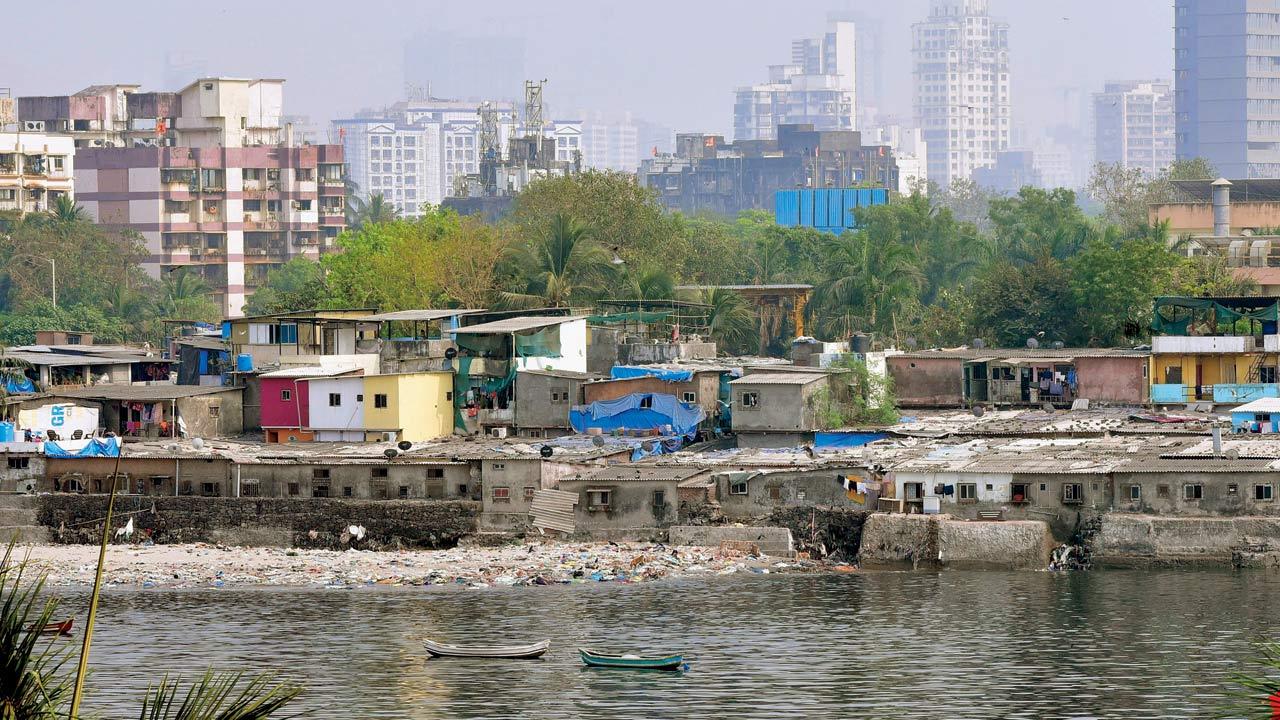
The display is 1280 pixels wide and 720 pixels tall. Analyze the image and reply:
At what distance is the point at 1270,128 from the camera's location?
161250mm

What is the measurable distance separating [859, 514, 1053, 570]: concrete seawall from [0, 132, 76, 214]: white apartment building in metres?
59.8

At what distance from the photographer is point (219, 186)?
290ft

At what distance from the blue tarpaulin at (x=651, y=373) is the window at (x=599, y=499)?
24.6 feet

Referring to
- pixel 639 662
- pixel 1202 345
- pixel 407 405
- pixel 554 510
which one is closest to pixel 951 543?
pixel 554 510

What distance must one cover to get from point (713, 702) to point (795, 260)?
174 ft

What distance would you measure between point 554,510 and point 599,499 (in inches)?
33.7

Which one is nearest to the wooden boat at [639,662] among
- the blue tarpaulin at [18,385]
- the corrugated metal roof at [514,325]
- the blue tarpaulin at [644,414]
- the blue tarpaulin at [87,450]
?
the blue tarpaulin at [644,414]

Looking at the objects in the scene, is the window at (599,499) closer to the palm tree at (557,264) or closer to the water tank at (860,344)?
the water tank at (860,344)

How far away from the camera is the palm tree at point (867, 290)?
5531 centimetres

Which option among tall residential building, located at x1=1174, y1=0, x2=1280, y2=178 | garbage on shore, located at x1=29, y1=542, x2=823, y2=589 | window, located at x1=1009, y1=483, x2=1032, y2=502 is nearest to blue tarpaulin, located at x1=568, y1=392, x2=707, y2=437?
garbage on shore, located at x1=29, y1=542, x2=823, y2=589

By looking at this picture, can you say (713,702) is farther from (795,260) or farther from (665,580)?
(795,260)

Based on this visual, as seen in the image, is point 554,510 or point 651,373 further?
point 651,373

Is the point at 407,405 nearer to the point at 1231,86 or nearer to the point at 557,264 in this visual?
the point at 557,264

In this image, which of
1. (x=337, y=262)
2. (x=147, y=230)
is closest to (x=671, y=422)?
(x=337, y=262)
